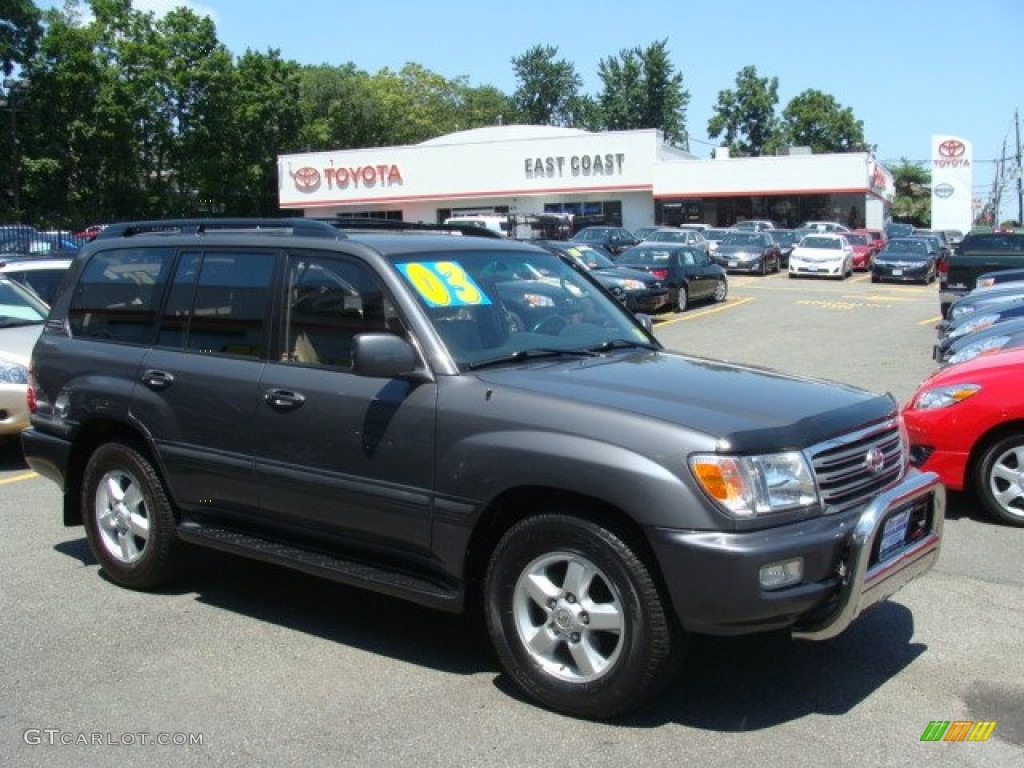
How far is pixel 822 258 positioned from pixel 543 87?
3212 inches

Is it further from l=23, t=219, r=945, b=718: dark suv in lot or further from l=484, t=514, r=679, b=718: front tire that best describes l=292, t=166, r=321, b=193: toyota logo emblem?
l=484, t=514, r=679, b=718: front tire

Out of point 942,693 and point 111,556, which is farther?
point 111,556

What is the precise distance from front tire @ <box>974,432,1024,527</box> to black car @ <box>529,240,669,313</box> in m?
13.5

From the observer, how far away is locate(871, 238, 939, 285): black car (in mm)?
33156

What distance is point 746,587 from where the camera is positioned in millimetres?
3797

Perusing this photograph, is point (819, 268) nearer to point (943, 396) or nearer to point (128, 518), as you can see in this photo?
point (943, 396)

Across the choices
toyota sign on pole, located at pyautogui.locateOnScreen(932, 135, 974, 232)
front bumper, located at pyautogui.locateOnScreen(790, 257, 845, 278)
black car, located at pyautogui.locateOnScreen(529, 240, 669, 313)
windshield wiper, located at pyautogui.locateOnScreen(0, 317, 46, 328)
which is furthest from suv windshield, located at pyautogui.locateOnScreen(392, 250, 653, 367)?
toyota sign on pole, located at pyautogui.locateOnScreen(932, 135, 974, 232)

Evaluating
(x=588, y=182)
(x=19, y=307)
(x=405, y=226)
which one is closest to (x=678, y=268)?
(x=19, y=307)

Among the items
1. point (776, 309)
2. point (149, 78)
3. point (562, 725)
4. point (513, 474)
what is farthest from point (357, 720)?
point (149, 78)

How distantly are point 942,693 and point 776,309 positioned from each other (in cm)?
2130

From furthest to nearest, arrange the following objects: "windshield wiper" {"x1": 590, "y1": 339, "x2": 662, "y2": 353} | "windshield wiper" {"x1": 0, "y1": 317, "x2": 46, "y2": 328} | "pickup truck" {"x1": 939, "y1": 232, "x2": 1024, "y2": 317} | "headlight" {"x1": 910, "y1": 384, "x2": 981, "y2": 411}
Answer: "pickup truck" {"x1": 939, "y1": 232, "x2": 1024, "y2": 317}
"windshield wiper" {"x1": 0, "y1": 317, "x2": 46, "y2": 328}
"headlight" {"x1": 910, "y1": 384, "x2": 981, "y2": 411}
"windshield wiper" {"x1": 590, "y1": 339, "x2": 662, "y2": 353}

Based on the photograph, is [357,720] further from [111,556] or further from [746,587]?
[111,556]

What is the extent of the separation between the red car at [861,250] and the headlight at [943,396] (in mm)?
33052

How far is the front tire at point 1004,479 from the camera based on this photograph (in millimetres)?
6883
